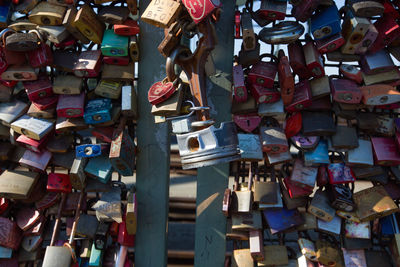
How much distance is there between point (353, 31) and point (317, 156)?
25.0 inches

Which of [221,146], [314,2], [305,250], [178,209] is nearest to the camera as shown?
[221,146]

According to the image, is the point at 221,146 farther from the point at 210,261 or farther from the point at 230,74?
the point at 210,261

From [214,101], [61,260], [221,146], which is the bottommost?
[61,260]

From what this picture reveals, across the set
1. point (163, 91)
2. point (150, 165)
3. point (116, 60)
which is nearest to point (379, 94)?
point (163, 91)

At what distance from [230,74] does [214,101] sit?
0.55 feet

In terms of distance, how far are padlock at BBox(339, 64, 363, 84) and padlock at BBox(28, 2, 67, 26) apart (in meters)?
1.43

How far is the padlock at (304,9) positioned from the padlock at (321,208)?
920 millimetres

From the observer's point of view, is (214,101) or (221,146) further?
(214,101)

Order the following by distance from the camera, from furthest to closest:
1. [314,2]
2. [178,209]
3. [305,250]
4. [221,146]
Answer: [178,209]
[305,250]
[314,2]
[221,146]

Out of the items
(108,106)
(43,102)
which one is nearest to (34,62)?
(43,102)

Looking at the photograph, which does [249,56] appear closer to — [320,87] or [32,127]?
[320,87]

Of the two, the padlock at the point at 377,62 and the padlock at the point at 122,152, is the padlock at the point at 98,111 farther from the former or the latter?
the padlock at the point at 377,62

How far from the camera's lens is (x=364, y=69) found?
79.3 inches

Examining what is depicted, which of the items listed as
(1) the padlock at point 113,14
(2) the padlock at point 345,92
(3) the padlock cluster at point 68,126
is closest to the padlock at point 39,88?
(3) the padlock cluster at point 68,126
